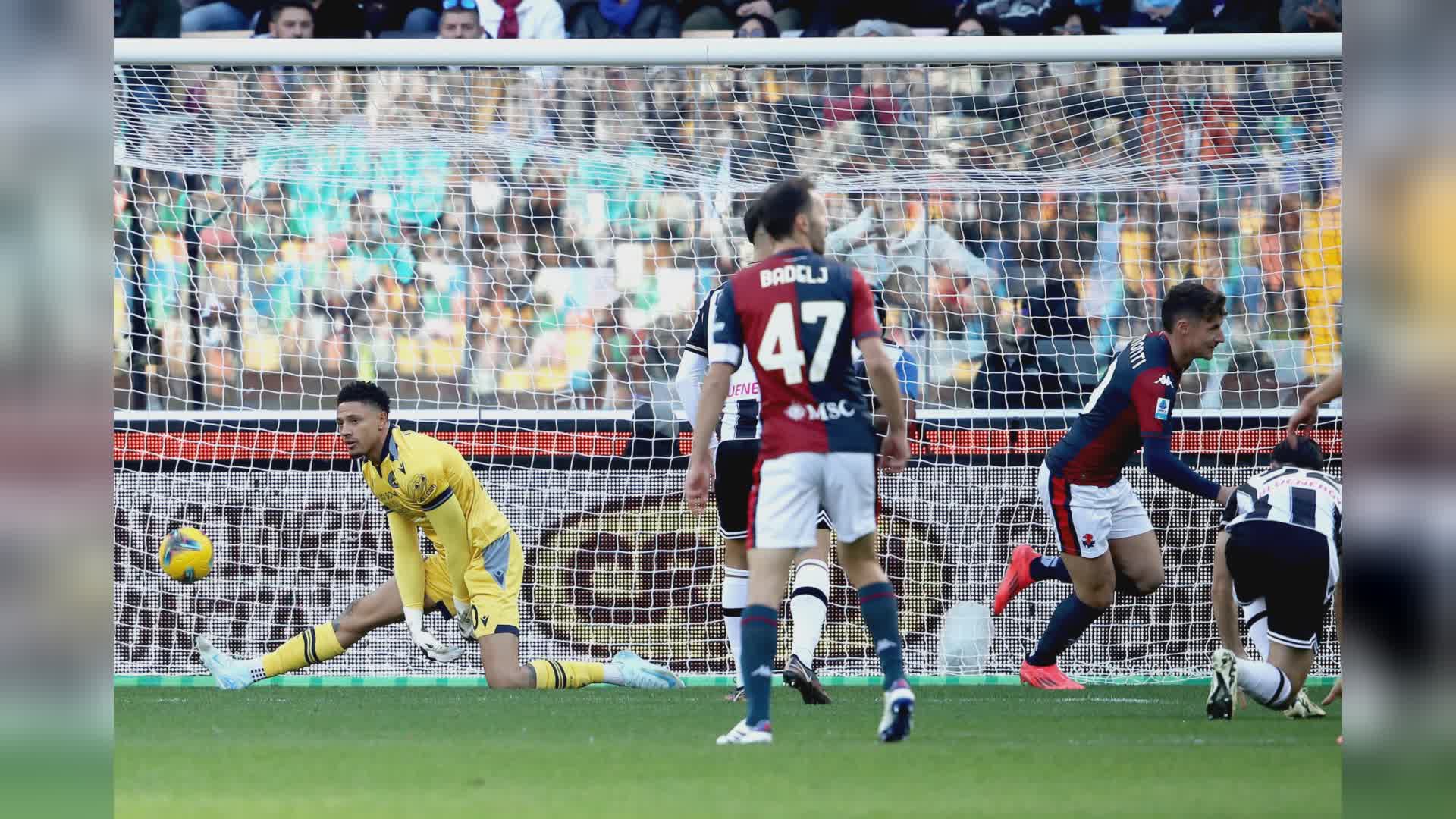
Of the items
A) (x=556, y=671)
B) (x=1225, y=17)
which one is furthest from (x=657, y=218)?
(x=1225, y=17)

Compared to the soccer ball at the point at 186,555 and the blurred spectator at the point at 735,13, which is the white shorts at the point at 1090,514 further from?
the blurred spectator at the point at 735,13

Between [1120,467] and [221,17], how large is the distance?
7786mm

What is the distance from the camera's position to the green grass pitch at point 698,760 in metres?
4.01

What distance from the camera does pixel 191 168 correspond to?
957 centimetres

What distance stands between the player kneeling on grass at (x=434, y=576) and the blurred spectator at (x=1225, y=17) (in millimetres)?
6011

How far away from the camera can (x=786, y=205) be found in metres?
A: 5.37

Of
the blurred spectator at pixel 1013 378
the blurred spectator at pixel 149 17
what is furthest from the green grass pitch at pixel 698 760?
the blurred spectator at pixel 149 17

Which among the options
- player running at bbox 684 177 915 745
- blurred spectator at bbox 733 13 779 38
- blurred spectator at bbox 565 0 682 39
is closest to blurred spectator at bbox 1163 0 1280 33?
blurred spectator at bbox 733 13 779 38

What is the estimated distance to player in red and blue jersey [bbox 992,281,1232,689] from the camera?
7.08 m

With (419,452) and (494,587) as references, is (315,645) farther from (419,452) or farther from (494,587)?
(419,452)
